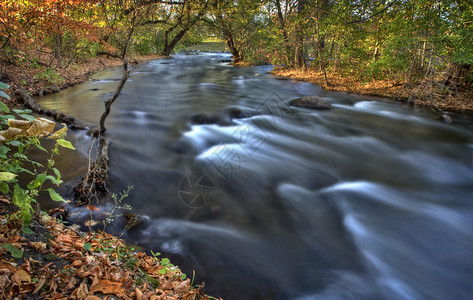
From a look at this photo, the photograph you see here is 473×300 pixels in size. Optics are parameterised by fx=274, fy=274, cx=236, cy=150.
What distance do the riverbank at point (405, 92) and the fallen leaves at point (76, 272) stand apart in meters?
9.81

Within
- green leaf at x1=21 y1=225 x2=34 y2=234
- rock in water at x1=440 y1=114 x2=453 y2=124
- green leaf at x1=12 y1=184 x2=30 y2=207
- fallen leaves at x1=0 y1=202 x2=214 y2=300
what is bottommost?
rock in water at x1=440 y1=114 x2=453 y2=124

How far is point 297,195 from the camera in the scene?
4566mm

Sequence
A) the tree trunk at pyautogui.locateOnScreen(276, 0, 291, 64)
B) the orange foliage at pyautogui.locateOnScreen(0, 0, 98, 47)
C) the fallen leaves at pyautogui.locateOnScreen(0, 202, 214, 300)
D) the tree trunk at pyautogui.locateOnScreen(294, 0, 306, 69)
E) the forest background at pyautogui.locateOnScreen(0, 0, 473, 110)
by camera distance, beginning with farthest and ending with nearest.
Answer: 1. the tree trunk at pyautogui.locateOnScreen(276, 0, 291, 64)
2. the tree trunk at pyautogui.locateOnScreen(294, 0, 306, 69)
3. the forest background at pyautogui.locateOnScreen(0, 0, 473, 110)
4. the orange foliage at pyautogui.locateOnScreen(0, 0, 98, 47)
5. the fallen leaves at pyautogui.locateOnScreen(0, 202, 214, 300)

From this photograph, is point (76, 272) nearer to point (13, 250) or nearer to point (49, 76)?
point (13, 250)

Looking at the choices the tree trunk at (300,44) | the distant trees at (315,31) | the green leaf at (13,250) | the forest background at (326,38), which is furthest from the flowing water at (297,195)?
the tree trunk at (300,44)

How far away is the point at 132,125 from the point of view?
7.23 m

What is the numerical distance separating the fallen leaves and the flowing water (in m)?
0.63

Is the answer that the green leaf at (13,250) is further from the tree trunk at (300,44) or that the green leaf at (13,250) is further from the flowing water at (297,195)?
the tree trunk at (300,44)

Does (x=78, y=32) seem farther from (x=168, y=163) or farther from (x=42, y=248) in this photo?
(x=42, y=248)

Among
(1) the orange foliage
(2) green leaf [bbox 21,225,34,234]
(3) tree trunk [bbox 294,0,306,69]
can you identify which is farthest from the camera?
(3) tree trunk [bbox 294,0,306,69]

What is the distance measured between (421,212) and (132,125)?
6.56 metres

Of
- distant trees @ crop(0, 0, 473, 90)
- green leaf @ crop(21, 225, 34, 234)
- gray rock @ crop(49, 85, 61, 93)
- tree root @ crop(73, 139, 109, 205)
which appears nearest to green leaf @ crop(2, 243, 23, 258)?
green leaf @ crop(21, 225, 34, 234)

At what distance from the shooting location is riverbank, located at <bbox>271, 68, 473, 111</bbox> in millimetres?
9147

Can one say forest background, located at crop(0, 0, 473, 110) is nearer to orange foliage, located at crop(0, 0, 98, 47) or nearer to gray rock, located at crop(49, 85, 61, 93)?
orange foliage, located at crop(0, 0, 98, 47)
